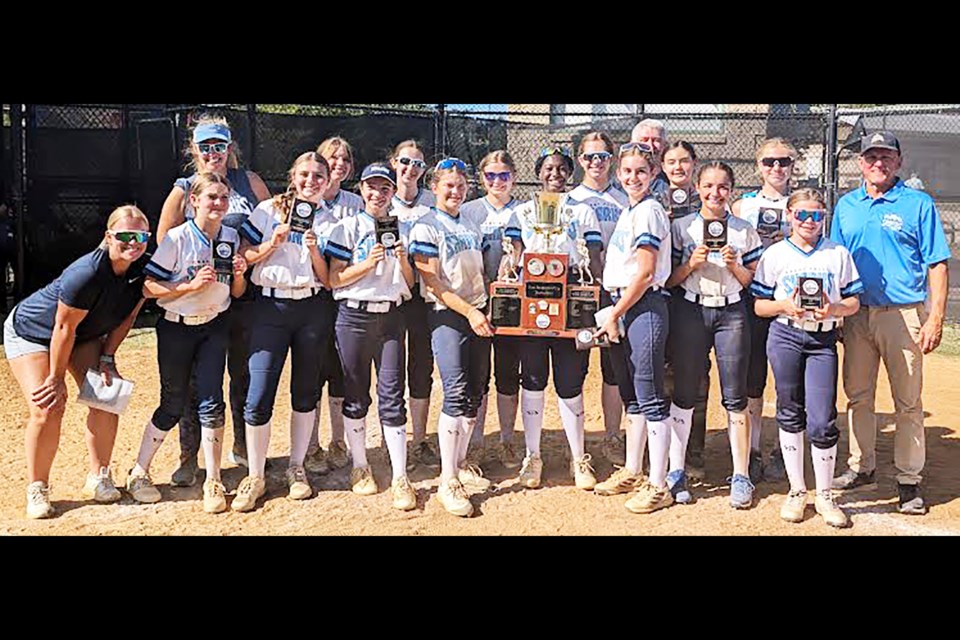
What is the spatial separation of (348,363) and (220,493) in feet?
3.11

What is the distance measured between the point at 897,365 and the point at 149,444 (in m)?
4.04

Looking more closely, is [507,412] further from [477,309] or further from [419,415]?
[477,309]

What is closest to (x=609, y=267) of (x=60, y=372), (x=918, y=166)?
(x=60, y=372)

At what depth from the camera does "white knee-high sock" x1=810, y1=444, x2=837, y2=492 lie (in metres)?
4.61

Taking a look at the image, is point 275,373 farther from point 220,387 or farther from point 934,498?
point 934,498

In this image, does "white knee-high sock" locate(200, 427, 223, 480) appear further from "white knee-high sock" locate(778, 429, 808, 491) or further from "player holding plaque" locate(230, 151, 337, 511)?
"white knee-high sock" locate(778, 429, 808, 491)

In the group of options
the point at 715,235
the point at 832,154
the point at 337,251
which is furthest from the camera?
the point at 832,154

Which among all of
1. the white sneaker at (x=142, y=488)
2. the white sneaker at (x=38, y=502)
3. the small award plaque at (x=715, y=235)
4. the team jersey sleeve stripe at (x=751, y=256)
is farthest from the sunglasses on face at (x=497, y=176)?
the white sneaker at (x=38, y=502)

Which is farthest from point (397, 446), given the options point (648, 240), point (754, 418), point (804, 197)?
point (804, 197)

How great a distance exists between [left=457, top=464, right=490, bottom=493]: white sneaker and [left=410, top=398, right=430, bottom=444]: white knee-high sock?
1.42ft

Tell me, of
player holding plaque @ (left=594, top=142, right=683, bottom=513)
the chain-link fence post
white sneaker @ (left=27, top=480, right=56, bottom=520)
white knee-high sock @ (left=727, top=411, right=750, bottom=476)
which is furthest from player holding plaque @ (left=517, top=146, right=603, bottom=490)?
the chain-link fence post

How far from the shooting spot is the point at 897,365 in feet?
15.9

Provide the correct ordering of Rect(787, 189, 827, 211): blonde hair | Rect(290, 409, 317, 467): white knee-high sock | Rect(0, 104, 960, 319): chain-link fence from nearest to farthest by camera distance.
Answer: Rect(787, 189, 827, 211): blonde hair, Rect(290, 409, 317, 467): white knee-high sock, Rect(0, 104, 960, 319): chain-link fence

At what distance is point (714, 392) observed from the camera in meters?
7.48
